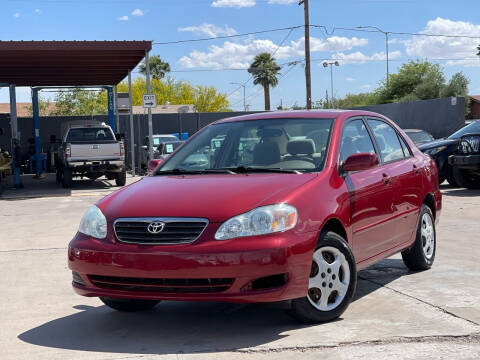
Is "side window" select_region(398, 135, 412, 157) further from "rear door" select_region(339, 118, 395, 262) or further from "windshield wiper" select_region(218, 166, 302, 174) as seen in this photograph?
"windshield wiper" select_region(218, 166, 302, 174)

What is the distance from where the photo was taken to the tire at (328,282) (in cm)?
511

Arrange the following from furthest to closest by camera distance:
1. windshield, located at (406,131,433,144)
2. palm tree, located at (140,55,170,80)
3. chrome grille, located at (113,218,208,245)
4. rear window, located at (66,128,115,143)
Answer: palm tree, located at (140,55,170,80) → rear window, located at (66,128,115,143) → windshield, located at (406,131,433,144) → chrome grille, located at (113,218,208,245)

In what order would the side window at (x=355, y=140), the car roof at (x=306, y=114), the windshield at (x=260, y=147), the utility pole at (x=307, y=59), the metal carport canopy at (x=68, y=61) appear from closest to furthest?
the windshield at (x=260, y=147) → the side window at (x=355, y=140) → the car roof at (x=306, y=114) → the metal carport canopy at (x=68, y=61) → the utility pole at (x=307, y=59)

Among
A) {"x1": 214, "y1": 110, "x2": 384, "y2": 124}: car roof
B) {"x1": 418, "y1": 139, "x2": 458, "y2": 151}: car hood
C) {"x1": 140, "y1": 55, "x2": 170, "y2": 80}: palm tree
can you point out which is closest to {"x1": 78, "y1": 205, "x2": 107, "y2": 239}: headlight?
{"x1": 214, "y1": 110, "x2": 384, "y2": 124}: car roof

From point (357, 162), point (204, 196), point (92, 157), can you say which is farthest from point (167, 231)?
point (92, 157)

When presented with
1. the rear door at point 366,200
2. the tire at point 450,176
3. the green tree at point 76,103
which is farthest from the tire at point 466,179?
the green tree at point 76,103

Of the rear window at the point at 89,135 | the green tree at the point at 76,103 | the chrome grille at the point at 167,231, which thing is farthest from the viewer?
the green tree at the point at 76,103

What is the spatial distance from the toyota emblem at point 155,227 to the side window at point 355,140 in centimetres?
171

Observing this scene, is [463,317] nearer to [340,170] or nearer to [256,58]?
[340,170]

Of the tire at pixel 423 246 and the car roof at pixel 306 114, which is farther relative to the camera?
the tire at pixel 423 246

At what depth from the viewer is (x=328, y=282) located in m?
5.22

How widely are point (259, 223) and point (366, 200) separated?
54.6 inches

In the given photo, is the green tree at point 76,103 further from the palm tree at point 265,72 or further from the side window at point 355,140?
the side window at point 355,140

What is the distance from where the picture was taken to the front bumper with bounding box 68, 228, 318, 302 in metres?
4.68
